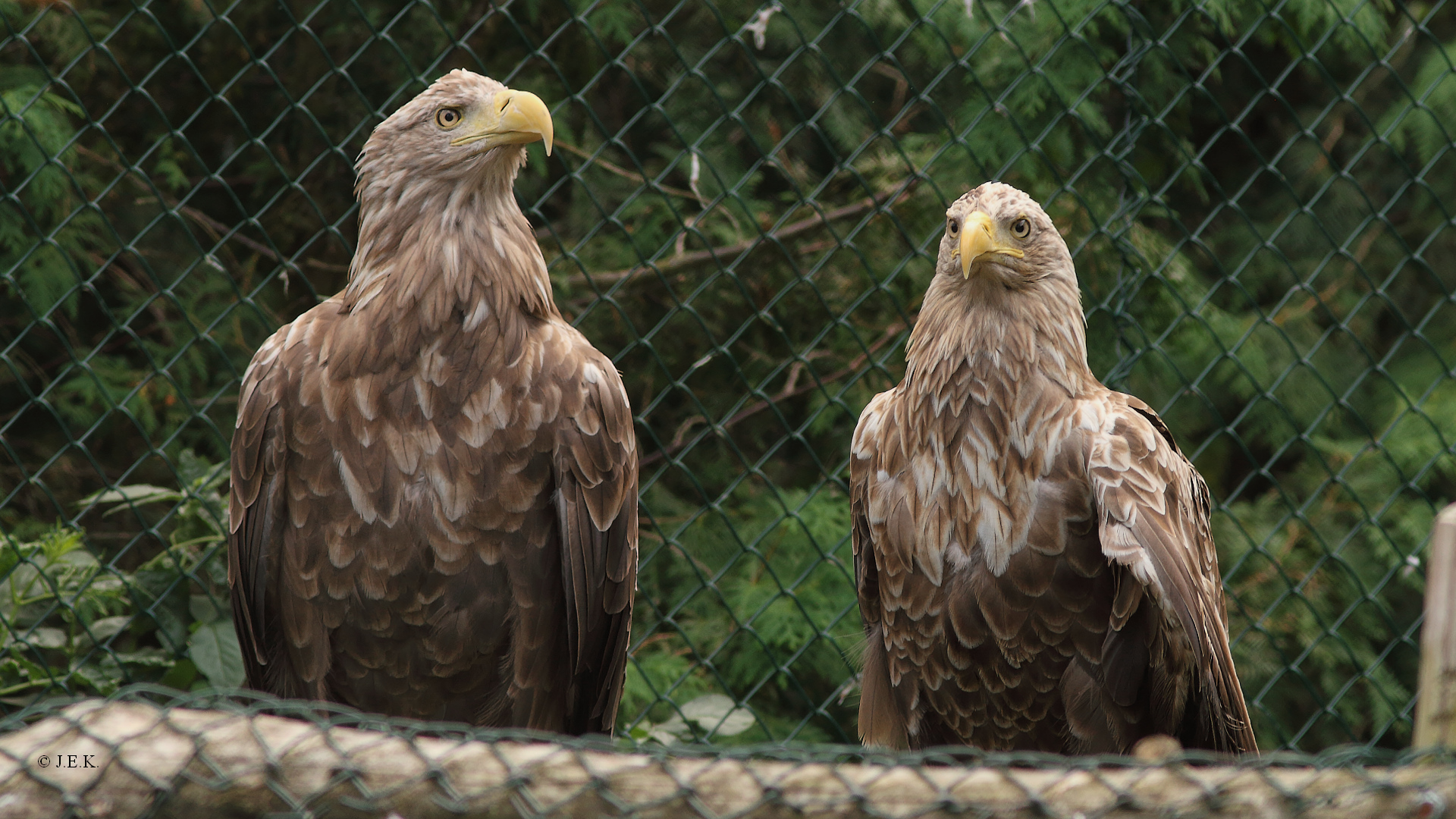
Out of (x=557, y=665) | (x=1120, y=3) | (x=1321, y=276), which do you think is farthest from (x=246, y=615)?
(x=1321, y=276)

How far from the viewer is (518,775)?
56.9 inches

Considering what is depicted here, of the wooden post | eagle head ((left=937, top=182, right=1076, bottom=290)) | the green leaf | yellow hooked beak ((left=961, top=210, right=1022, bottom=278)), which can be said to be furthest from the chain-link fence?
the wooden post

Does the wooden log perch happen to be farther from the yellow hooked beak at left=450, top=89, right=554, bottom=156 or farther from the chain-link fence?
the chain-link fence

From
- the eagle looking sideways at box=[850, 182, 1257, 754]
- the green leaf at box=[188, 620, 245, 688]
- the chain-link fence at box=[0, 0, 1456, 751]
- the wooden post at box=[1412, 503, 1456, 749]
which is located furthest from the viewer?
the chain-link fence at box=[0, 0, 1456, 751]

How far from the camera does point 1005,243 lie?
2.72m

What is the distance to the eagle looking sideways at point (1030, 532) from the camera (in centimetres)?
257

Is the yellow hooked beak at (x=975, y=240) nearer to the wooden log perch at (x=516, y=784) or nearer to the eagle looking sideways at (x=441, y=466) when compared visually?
the eagle looking sideways at (x=441, y=466)

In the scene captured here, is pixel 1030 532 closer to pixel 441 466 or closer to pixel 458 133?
pixel 441 466

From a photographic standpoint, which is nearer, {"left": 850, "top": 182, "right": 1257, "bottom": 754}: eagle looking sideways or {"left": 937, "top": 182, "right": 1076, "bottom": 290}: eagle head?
{"left": 850, "top": 182, "right": 1257, "bottom": 754}: eagle looking sideways

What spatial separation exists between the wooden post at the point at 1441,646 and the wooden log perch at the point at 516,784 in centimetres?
23

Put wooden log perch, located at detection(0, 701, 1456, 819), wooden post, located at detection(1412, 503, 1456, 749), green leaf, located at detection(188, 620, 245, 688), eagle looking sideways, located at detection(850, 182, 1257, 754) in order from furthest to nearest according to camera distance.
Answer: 1. green leaf, located at detection(188, 620, 245, 688)
2. eagle looking sideways, located at detection(850, 182, 1257, 754)
3. wooden post, located at detection(1412, 503, 1456, 749)
4. wooden log perch, located at detection(0, 701, 1456, 819)

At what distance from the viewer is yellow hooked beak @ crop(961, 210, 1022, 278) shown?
8.51 ft

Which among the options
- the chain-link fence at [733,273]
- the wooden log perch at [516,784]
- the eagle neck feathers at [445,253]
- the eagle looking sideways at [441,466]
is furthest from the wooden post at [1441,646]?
the chain-link fence at [733,273]

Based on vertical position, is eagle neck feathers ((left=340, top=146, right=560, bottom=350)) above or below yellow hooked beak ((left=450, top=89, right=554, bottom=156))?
below
